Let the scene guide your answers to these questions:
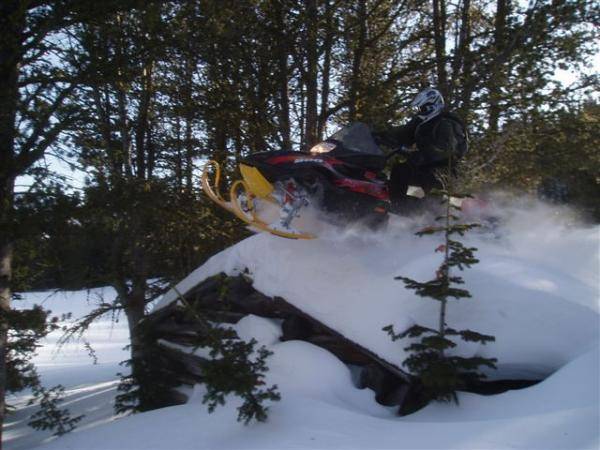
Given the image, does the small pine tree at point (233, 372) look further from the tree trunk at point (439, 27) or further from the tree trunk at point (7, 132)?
the tree trunk at point (439, 27)

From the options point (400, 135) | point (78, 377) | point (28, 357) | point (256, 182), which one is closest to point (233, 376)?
point (256, 182)

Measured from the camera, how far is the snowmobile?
500 cm

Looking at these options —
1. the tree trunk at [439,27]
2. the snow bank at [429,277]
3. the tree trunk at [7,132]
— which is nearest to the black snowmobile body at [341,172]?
the snow bank at [429,277]

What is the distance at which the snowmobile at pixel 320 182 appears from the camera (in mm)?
4996

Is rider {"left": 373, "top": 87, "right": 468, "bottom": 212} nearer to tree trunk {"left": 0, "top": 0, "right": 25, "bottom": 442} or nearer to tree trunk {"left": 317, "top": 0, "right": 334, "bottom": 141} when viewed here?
tree trunk {"left": 317, "top": 0, "right": 334, "bottom": 141}

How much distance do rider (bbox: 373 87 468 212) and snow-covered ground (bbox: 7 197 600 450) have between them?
472 millimetres

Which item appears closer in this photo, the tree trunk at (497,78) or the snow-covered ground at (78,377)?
the tree trunk at (497,78)

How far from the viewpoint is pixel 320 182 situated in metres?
5.11

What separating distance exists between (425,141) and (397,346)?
98.0 inches

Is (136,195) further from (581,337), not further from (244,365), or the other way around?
(581,337)

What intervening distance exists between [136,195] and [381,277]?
316cm

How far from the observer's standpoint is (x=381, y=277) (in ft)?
15.8

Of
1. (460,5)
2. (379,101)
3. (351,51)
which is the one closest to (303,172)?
(379,101)

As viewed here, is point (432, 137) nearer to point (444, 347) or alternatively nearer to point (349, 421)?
point (444, 347)
